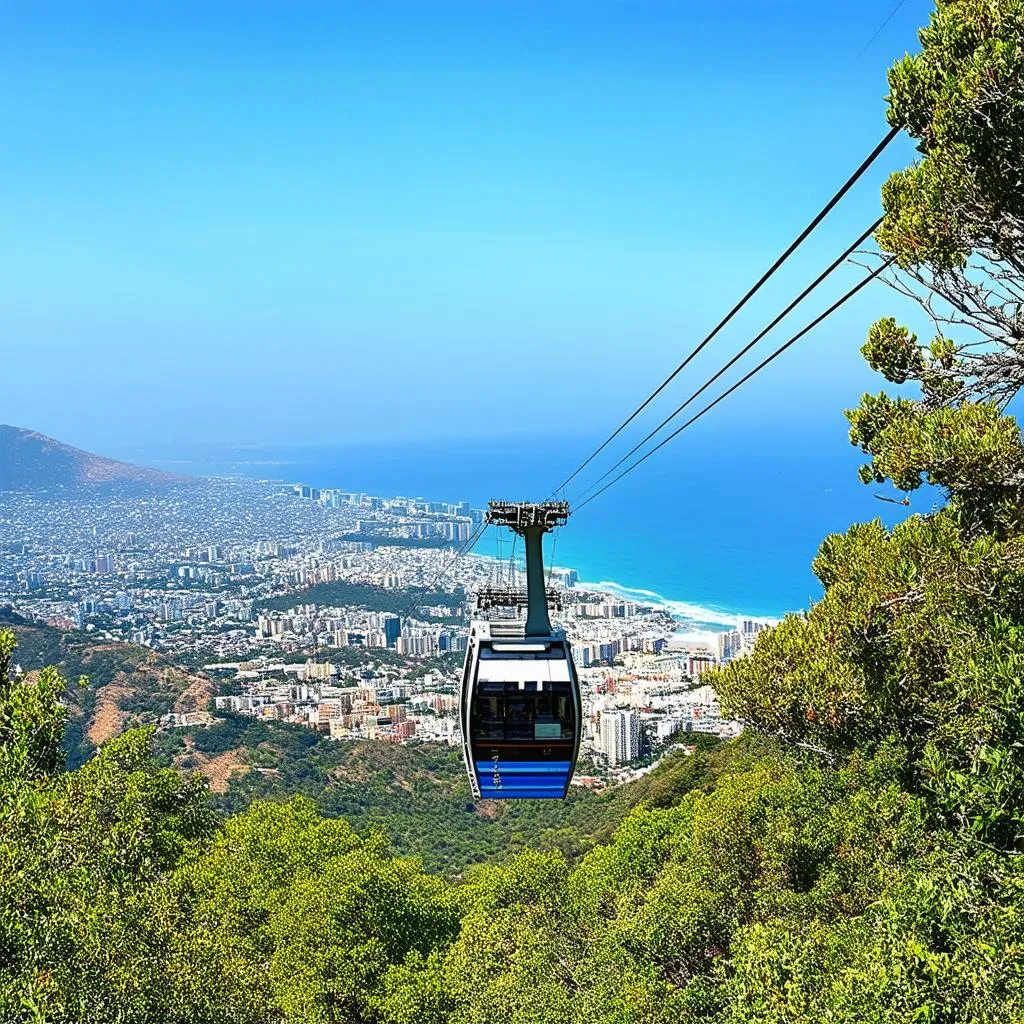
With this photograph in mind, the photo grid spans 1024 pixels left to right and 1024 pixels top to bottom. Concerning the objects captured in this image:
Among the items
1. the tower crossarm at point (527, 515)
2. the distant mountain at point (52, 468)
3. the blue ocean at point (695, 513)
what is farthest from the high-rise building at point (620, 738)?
the distant mountain at point (52, 468)

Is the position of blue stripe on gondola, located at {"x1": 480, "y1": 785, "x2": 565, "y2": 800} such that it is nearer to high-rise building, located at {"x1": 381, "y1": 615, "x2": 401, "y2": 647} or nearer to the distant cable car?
the distant cable car

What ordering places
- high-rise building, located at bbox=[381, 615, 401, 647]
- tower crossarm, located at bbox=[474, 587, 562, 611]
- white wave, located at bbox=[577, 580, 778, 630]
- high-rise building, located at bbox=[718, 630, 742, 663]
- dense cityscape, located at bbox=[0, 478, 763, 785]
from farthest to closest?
white wave, located at bbox=[577, 580, 778, 630]
high-rise building, located at bbox=[381, 615, 401, 647]
high-rise building, located at bbox=[718, 630, 742, 663]
dense cityscape, located at bbox=[0, 478, 763, 785]
tower crossarm, located at bbox=[474, 587, 562, 611]

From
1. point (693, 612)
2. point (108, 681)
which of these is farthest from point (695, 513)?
point (108, 681)

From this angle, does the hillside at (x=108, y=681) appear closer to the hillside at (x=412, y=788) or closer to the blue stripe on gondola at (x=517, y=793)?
the hillside at (x=412, y=788)

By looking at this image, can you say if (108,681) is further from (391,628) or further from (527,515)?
(527,515)

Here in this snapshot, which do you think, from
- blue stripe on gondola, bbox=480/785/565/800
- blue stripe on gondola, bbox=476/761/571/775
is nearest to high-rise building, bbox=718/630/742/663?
blue stripe on gondola, bbox=480/785/565/800

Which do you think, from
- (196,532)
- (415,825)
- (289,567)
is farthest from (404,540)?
(415,825)
